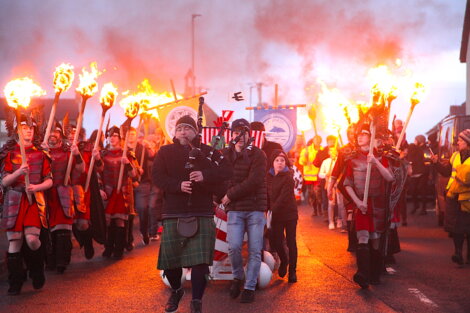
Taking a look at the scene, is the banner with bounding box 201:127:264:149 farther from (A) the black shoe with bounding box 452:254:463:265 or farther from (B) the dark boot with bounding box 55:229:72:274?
(A) the black shoe with bounding box 452:254:463:265

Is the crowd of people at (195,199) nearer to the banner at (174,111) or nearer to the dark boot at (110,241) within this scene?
the dark boot at (110,241)

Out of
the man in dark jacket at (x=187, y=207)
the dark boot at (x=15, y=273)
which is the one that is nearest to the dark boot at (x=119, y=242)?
the dark boot at (x=15, y=273)

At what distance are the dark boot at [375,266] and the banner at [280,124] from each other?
6.01 meters

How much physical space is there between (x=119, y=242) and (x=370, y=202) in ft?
14.3

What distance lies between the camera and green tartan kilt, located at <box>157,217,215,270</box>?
629cm

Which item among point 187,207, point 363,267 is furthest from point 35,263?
point 363,267

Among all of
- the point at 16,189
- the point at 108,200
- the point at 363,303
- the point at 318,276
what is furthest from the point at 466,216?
the point at 16,189

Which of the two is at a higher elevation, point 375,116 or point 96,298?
point 375,116

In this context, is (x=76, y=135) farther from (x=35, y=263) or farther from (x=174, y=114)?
(x=174, y=114)

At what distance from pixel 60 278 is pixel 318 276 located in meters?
3.30

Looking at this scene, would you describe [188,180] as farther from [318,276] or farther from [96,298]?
[318,276]

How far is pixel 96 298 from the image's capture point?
7586mm

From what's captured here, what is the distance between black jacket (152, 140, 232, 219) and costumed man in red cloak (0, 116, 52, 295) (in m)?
2.03

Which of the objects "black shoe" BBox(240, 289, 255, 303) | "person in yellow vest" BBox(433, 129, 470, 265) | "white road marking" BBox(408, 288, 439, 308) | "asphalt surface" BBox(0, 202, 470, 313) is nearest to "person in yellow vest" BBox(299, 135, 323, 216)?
"asphalt surface" BBox(0, 202, 470, 313)
